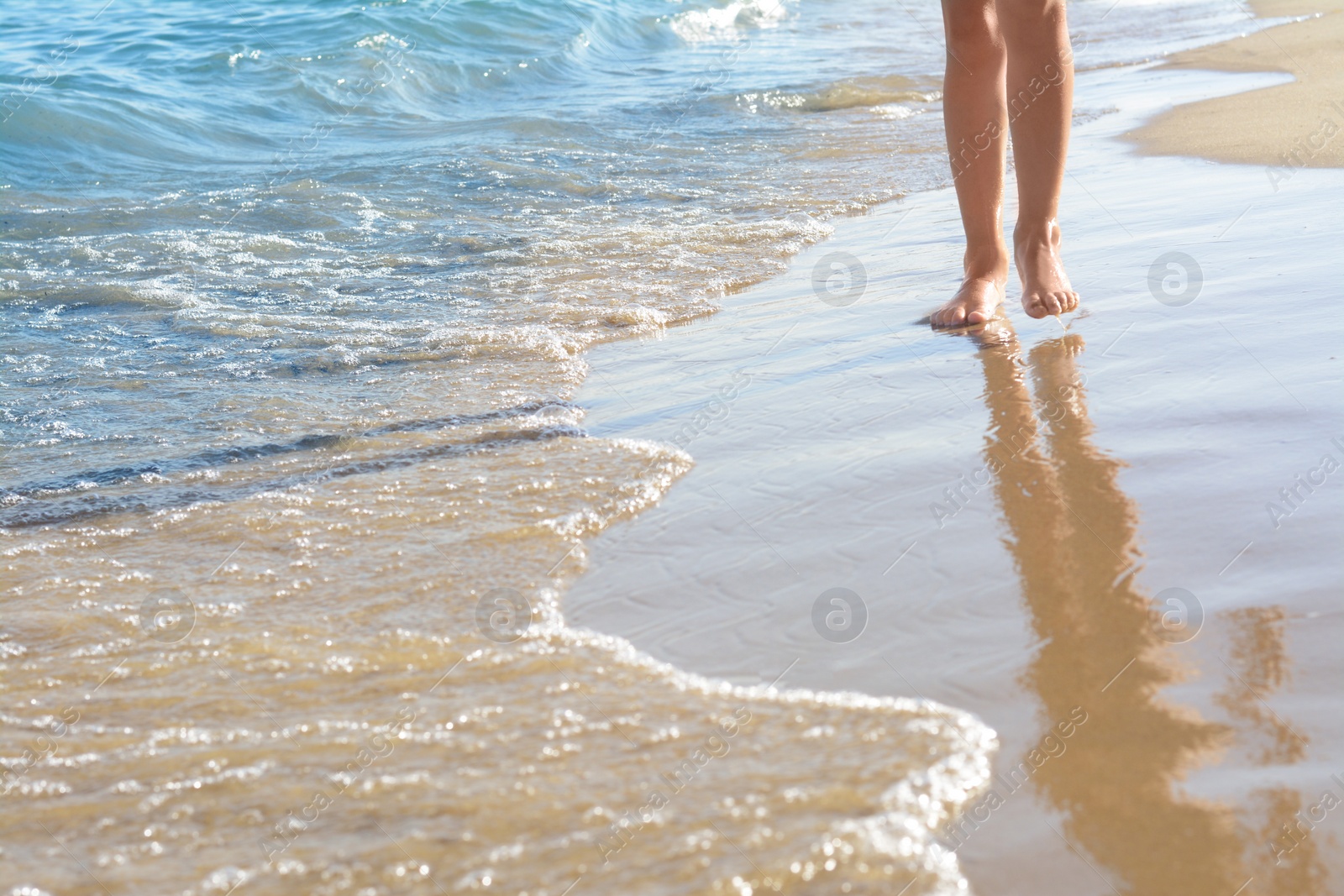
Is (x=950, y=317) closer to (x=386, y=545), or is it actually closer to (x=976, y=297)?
(x=976, y=297)

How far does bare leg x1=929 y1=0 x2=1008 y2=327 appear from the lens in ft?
9.05

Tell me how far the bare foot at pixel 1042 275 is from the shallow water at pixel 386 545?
0.97 metres

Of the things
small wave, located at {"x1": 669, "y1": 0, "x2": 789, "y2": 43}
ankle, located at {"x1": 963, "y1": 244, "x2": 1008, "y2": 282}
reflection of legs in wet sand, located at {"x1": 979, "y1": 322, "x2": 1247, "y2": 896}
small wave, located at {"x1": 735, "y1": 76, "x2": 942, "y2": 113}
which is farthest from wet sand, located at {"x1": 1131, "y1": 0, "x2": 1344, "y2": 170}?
small wave, located at {"x1": 669, "y1": 0, "x2": 789, "y2": 43}

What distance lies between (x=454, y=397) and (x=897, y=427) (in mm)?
1144

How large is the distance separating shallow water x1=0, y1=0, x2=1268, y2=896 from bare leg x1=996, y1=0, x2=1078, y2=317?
101 cm

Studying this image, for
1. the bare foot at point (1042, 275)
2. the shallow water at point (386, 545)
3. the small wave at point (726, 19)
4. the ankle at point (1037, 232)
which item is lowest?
the shallow water at point (386, 545)

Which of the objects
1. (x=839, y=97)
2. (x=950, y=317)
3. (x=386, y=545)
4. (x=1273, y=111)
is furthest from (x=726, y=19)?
(x=386, y=545)

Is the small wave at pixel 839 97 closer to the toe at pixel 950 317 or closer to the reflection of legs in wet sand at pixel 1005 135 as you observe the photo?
the reflection of legs in wet sand at pixel 1005 135

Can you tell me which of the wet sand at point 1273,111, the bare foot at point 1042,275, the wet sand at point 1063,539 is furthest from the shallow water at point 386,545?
the wet sand at point 1273,111

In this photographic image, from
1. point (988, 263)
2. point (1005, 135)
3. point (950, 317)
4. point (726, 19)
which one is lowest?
point (950, 317)

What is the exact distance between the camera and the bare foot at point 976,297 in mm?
2861

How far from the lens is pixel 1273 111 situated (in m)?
5.18

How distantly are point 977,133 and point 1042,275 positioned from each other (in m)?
0.42

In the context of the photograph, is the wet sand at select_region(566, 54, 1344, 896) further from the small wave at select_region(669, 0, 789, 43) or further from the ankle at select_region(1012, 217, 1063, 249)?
the small wave at select_region(669, 0, 789, 43)
